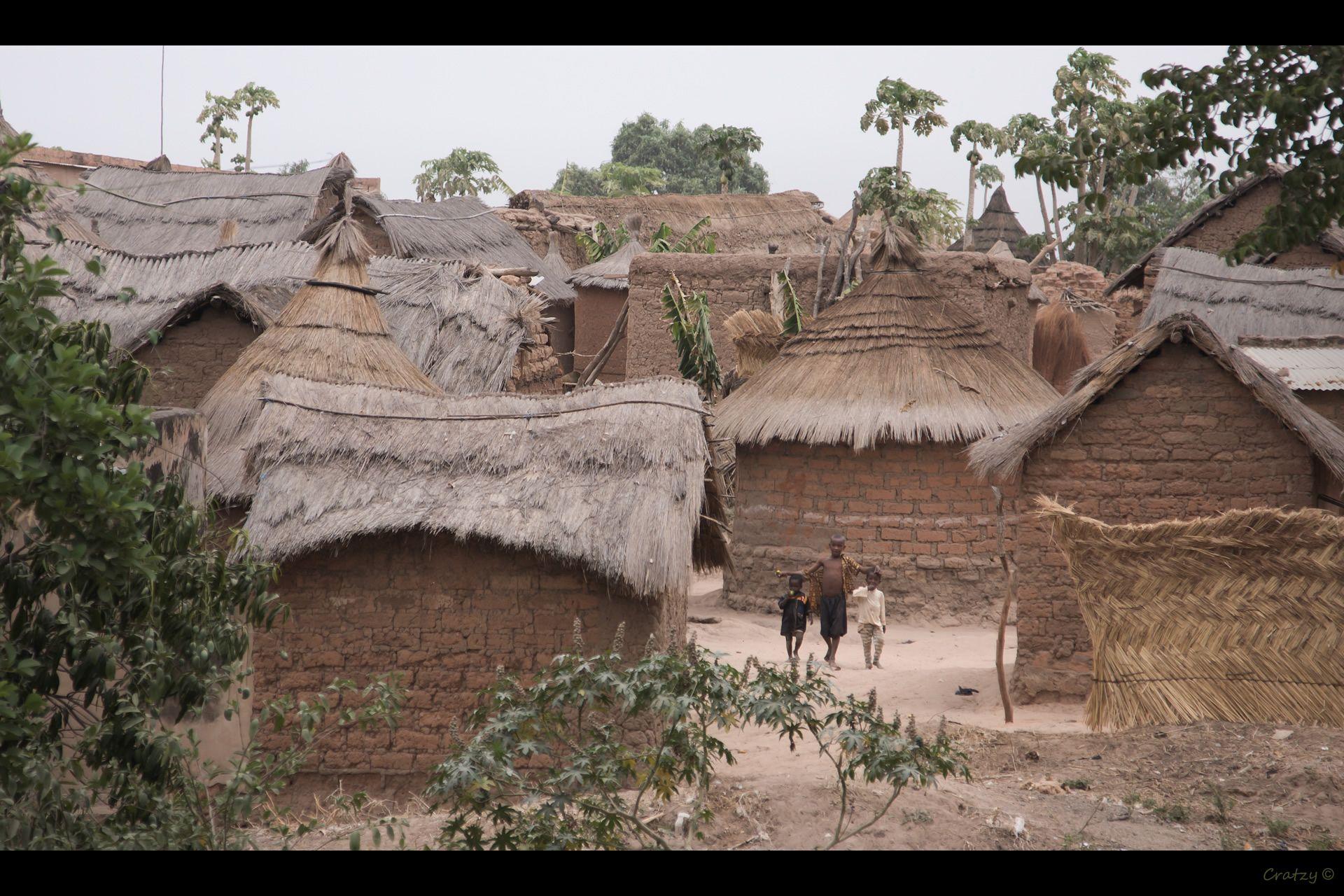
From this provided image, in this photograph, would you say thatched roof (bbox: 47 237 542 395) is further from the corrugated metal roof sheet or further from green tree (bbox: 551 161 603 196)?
green tree (bbox: 551 161 603 196)

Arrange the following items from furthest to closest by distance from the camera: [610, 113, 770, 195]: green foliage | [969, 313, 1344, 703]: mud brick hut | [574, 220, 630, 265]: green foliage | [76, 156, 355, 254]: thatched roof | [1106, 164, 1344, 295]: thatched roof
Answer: [610, 113, 770, 195]: green foliage → [574, 220, 630, 265]: green foliage → [76, 156, 355, 254]: thatched roof → [1106, 164, 1344, 295]: thatched roof → [969, 313, 1344, 703]: mud brick hut

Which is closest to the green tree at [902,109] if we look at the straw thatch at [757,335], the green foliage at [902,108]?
the green foliage at [902,108]

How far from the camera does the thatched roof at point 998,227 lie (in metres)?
39.8

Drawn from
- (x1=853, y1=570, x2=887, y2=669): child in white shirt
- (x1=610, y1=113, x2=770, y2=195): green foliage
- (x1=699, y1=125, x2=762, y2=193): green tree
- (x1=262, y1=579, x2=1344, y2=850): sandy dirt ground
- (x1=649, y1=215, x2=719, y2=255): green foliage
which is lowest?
(x1=262, y1=579, x2=1344, y2=850): sandy dirt ground

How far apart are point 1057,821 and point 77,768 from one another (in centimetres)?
459

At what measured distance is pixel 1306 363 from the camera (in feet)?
39.8

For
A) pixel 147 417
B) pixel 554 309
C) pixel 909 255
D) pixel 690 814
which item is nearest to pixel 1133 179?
pixel 690 814

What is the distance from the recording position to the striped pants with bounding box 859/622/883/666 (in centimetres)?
1048

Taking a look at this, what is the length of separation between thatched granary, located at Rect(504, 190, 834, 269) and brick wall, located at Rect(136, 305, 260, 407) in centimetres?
1922

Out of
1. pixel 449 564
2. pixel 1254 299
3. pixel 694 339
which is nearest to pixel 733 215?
pixel 694 339

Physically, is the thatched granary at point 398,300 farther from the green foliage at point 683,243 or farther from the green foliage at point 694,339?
the green foliage at point 683,243

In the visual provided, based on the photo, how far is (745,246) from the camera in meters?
34.7

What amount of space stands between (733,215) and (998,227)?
1071 cm

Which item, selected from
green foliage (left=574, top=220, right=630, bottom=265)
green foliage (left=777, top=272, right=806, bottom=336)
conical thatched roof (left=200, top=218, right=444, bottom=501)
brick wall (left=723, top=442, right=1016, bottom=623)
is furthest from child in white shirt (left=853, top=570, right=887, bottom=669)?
green foliage (left=574, top=220, right=630, bottom=265)
